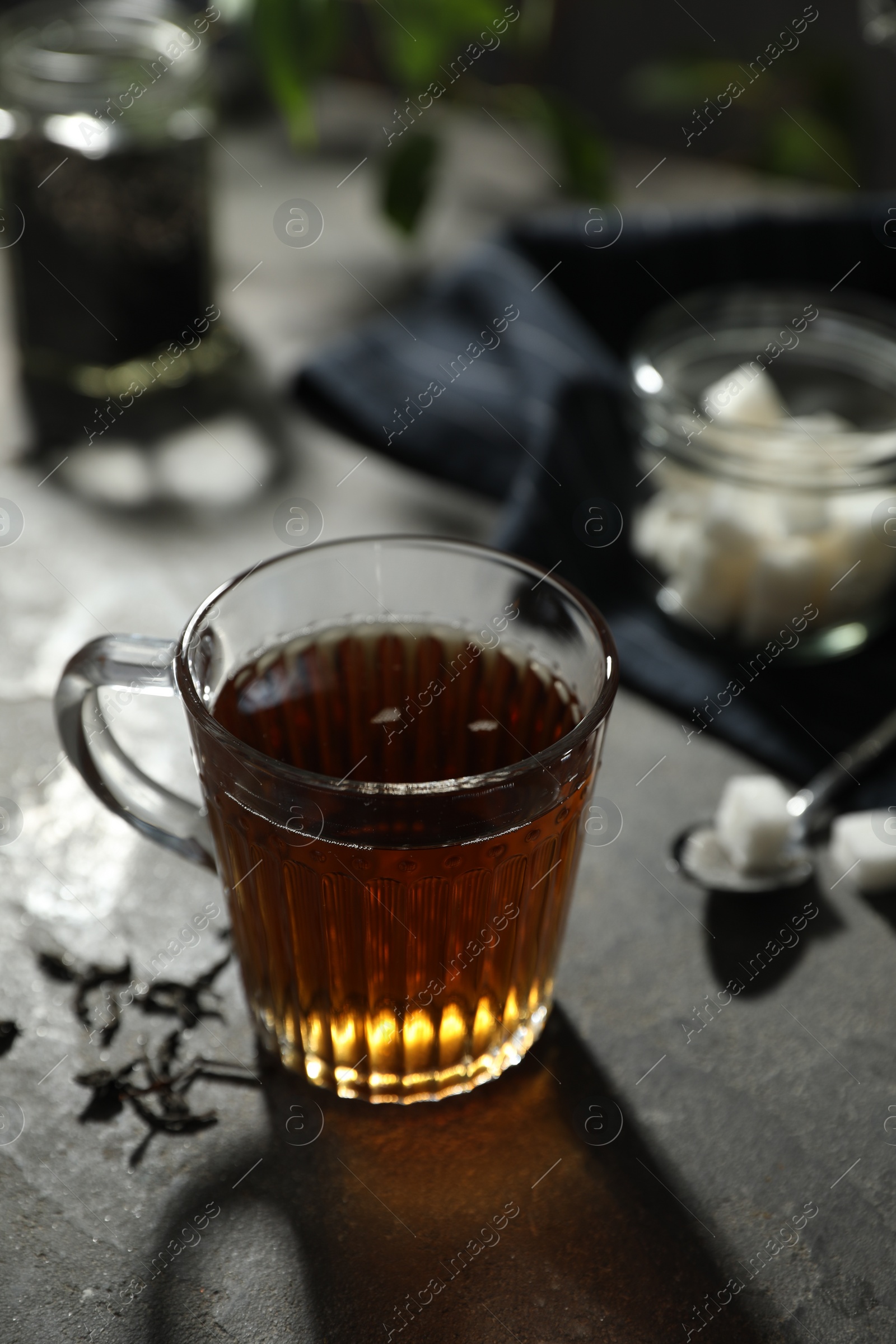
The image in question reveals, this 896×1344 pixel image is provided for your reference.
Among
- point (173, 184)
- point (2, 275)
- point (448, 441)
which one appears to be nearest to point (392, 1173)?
point (448, 441)

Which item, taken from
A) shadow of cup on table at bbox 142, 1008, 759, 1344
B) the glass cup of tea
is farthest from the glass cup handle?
shadow of cup on table at bbox 142, 1008, 759, 1344

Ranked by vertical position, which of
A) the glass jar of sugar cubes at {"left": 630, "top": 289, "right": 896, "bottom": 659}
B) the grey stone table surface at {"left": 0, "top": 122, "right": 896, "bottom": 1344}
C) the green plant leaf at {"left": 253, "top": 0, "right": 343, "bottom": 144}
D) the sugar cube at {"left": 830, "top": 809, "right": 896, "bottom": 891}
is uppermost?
the green plant leaf at {"left": 253, "top": 0, "right": 343, "bottom": 144}

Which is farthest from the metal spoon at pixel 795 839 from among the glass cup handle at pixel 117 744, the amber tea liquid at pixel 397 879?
the glass cup handle at pixel 117 744

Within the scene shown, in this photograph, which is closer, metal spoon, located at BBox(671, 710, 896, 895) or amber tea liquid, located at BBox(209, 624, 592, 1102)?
amber tea liquid, located at BBox(209, 624, 592, 1102)

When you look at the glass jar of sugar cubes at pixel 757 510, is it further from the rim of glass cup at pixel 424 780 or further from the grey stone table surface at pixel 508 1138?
the rim of glass cup at pixel 424 780

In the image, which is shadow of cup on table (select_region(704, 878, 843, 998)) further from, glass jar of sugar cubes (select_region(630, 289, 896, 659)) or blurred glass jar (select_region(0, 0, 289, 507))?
blurred glass jar (select_region(0, 0, 289, 507))

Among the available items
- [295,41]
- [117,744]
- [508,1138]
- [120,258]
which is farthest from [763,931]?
[295,41]

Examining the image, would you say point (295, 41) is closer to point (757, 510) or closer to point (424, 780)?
point (757, 510)

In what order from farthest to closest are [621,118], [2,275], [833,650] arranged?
[621,118], [2,275], [833,650]

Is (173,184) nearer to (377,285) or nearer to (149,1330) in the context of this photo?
(377,285)
